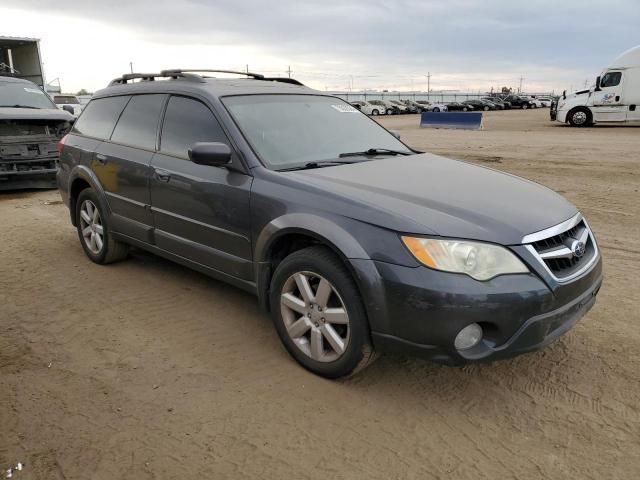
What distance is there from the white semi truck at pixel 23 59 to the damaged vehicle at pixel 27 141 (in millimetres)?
4932

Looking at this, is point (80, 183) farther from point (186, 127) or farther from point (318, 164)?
point (318, 164)

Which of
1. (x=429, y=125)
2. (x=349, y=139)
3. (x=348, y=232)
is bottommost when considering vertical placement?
(x=429, y=125)

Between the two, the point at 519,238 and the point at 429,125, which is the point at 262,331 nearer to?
the point at 519,238

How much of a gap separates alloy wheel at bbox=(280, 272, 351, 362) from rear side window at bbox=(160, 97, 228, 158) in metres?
1.20

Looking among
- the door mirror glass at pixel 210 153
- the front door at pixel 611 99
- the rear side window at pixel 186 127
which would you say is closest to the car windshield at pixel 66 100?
the rear side window at pixel 186 127

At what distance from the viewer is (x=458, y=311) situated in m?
2.63

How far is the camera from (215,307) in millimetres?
4301

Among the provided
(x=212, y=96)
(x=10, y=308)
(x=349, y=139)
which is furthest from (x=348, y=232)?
(x=10, y=308)

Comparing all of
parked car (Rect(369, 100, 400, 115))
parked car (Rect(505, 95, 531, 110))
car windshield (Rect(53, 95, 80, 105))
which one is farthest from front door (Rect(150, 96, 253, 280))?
parked car (Rect(505, 95, 531, 110))

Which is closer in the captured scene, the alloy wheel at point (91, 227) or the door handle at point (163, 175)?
the door handle at point (163, 175)

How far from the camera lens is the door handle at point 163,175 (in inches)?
162

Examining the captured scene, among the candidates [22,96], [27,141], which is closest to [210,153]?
[27,141]

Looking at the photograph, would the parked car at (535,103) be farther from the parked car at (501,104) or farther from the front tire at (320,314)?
the front tire at (320,314)

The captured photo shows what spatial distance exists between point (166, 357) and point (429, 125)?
25.5 meters
